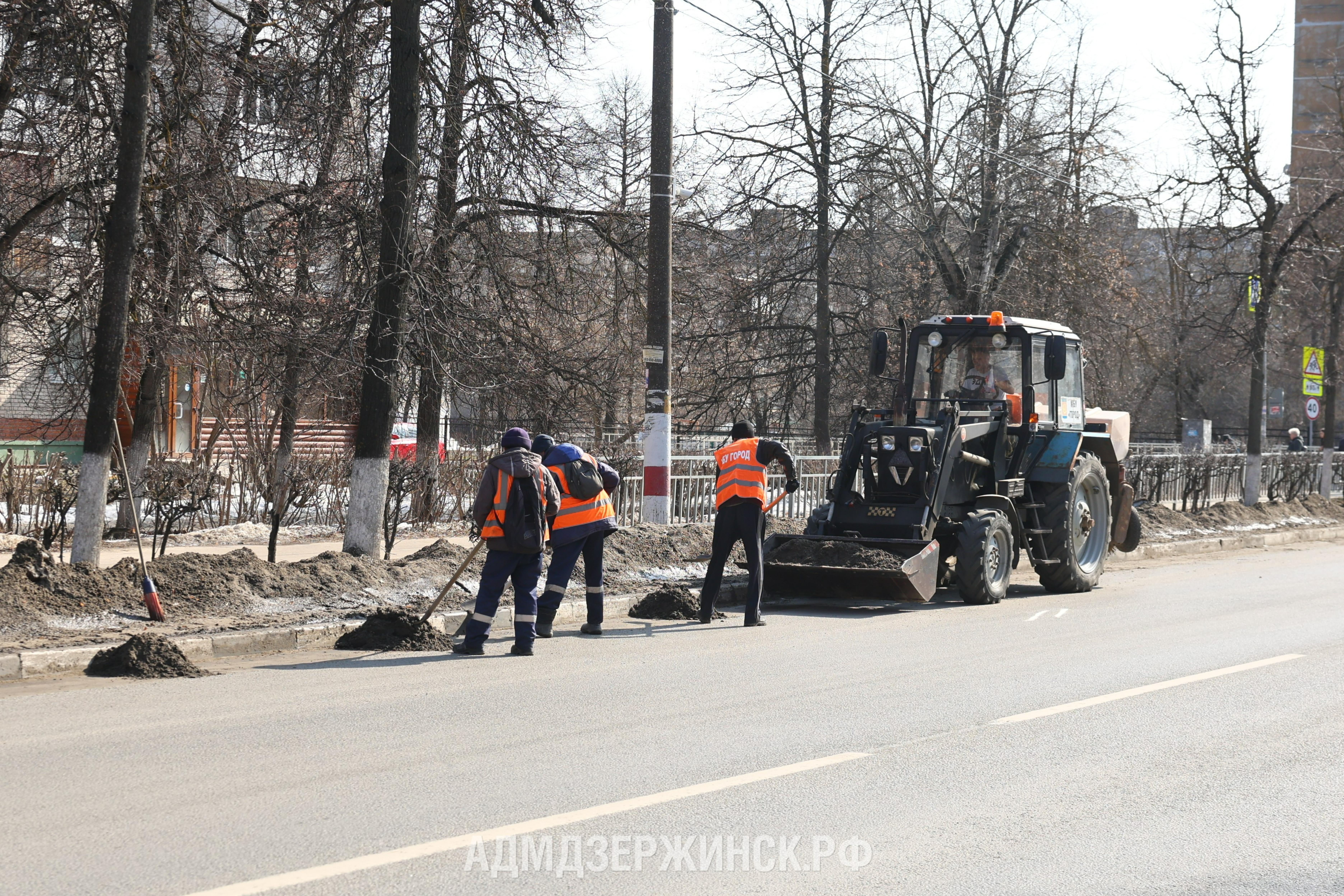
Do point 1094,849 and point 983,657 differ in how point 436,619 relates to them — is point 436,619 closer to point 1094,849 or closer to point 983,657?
point 983,657

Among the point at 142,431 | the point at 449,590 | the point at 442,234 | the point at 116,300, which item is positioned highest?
the point at 442,234

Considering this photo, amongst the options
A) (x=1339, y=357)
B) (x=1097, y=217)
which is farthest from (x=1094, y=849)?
(x=1339, y=357)

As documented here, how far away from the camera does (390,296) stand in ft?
42.9

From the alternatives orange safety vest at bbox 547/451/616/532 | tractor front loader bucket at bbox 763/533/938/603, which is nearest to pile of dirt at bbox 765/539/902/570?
tractor front loader bucket at bbox 763/533/938/603

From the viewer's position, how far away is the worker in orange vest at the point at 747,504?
11562 millimetres

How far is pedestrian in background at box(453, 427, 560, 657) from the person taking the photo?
980 cm

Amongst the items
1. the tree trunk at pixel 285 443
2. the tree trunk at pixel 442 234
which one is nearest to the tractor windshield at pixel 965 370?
the tree trunk at pixel 442 234

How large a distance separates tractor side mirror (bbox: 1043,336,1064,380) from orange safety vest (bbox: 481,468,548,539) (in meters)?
6.46

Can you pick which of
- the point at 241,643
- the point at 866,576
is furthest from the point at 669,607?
the point at 241,643

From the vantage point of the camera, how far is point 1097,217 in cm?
2844

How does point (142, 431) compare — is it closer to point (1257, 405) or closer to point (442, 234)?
point (442, 234)

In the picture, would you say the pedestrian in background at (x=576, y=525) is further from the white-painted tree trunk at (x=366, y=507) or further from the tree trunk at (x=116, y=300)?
the tree trunk at (x=116, y=300)

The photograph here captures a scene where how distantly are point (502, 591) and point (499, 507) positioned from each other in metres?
0.69

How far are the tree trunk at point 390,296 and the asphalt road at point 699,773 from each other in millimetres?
3236
